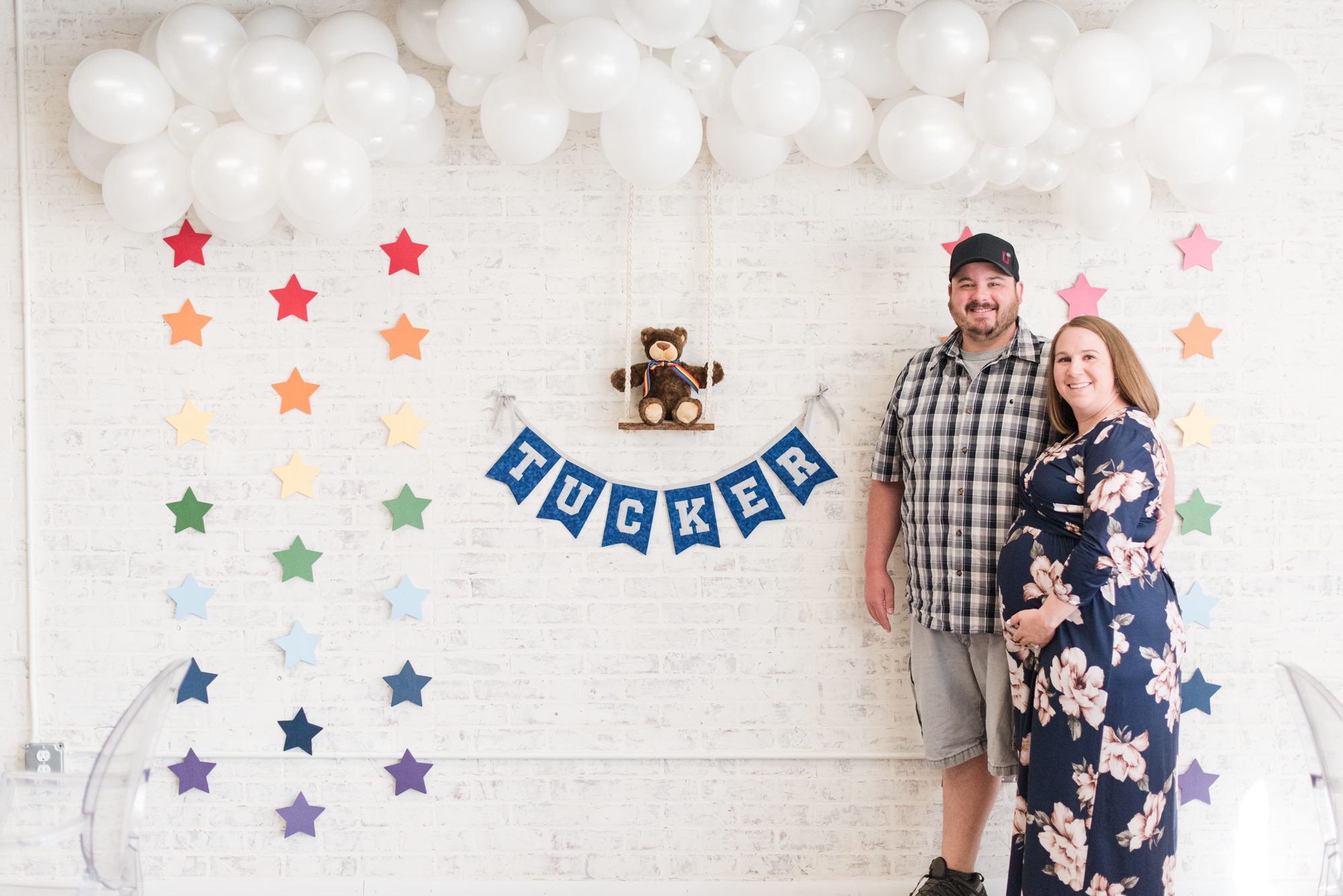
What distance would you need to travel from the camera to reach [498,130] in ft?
6.42

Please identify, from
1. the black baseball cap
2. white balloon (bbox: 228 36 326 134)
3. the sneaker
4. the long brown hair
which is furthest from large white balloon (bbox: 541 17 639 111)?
the sneaker

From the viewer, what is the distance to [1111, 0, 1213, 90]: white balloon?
6.34ft

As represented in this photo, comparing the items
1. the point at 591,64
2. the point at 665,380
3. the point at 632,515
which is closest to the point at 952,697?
the point at 632,515

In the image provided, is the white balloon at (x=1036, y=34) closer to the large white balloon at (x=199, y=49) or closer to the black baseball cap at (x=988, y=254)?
the black baseball cap at (x=988, y=254)

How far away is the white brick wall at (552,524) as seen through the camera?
7.43 feet

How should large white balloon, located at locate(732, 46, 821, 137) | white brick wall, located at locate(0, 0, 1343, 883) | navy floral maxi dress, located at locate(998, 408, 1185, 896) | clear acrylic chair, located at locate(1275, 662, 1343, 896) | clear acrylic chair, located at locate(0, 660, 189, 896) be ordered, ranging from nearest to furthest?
clear acrylic chair, located at locate(1275, 662, 1343, 896) < clear acrylic chair, located at locate(0, 660, 189, 896) < navy floral maxi dress, located at locate(998, 408, 1185, 896) < large white balloon, located at locate(732, 46, 821, 137) < white brick wall, located at locate(0, 0, 1343, 883)

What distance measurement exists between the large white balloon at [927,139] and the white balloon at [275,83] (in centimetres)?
128

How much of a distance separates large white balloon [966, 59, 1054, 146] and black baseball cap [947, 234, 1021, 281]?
21cm

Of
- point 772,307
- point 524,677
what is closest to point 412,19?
point 772,307

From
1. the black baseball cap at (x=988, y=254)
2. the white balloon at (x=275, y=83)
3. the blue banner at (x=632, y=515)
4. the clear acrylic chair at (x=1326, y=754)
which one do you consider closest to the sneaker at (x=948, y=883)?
the clear acrylic chair at (x=1326, y=754)

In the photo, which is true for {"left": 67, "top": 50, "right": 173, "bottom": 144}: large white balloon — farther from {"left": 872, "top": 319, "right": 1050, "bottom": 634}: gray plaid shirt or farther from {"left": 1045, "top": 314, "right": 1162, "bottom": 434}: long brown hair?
{"left": 1045, "top": 314, "right": 1162, "bottom": 434}: long brown hair

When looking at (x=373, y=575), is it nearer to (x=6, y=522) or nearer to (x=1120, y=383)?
(x=6, y=522)

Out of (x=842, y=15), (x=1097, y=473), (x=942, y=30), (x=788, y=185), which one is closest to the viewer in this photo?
(x=1097, y=473)

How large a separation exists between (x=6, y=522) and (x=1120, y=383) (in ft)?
9.05
